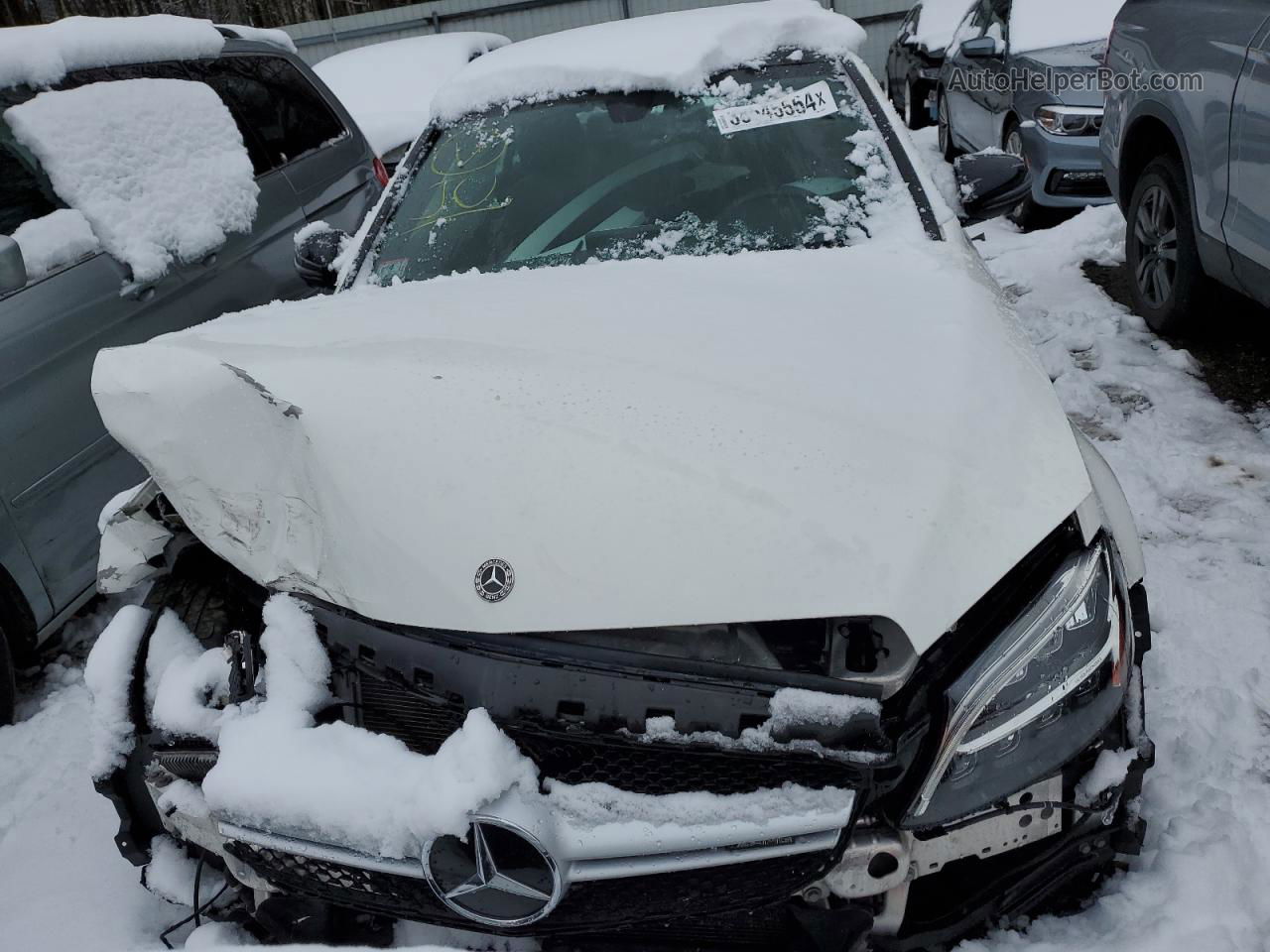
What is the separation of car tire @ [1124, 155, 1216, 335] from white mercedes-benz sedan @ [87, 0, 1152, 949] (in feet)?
8.61

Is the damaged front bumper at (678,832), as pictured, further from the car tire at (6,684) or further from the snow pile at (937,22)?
the snow pile at (937,22)

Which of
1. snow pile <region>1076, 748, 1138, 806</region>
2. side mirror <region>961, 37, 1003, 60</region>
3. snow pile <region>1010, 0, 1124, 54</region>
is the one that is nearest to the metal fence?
snow pile <region>1010, 0, 1124, 54</region>

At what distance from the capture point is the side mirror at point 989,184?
2881mm

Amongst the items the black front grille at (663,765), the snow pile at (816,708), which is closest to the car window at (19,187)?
the black front grille at (663,765)

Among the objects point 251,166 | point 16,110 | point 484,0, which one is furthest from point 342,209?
point 484,0

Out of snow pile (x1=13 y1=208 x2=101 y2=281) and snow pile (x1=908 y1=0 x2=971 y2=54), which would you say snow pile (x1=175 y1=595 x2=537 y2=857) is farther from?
snow pile (x1=908 y1=0 x2=971 y2=54)

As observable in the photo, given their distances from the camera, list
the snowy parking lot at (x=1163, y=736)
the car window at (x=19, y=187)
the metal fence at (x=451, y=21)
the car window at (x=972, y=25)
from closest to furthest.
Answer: the snowy parking lot at (x=1163, y=736), the car window at (x=19, y=187), the car window at (x=972, y=25), the metal fence at (x=451, y=21)

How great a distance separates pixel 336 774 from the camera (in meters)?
1.55

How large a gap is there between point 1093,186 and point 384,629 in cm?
568

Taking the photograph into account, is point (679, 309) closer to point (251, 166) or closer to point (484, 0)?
point (251, 166)

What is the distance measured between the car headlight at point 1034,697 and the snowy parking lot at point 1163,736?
359mm

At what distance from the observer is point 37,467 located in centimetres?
307

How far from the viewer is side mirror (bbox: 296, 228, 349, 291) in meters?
3.05

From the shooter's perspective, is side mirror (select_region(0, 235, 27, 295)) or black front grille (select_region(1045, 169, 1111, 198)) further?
black front grille (select_region(1045, 169, 1111, 198))
